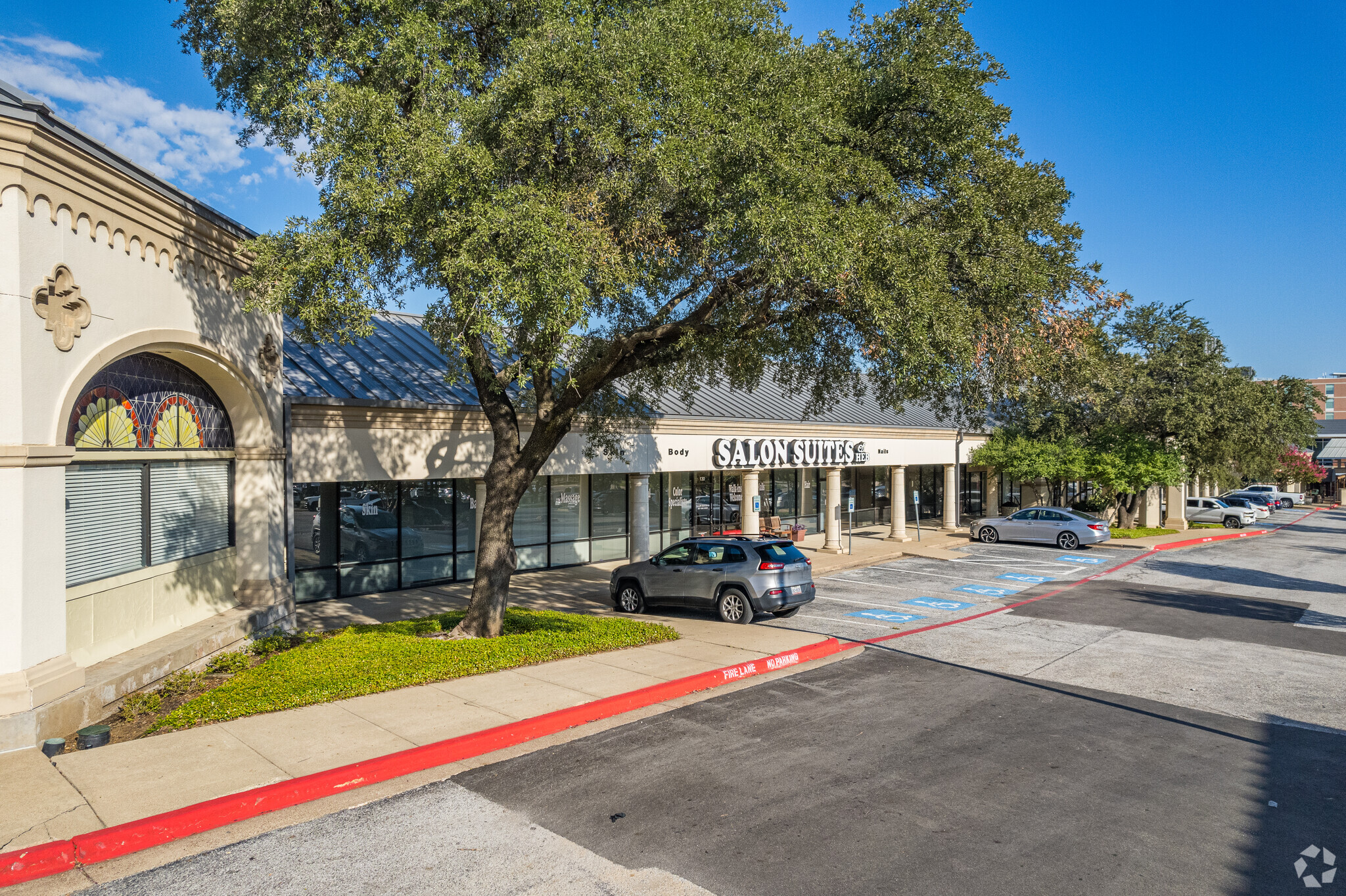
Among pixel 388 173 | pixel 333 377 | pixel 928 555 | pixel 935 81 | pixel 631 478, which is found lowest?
pixel 928 555

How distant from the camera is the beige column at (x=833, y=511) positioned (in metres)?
27.4

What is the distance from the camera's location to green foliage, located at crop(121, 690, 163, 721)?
347 inches

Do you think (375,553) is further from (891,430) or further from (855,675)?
(891,430)

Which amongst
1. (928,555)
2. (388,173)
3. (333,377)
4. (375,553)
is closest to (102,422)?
(388,173)

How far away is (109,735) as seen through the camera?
8.05 metres

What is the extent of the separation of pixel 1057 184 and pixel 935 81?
9.39 feet

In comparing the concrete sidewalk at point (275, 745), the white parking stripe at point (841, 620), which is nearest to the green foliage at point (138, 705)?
Answer: the concrete sidewalk at point (275, 745)

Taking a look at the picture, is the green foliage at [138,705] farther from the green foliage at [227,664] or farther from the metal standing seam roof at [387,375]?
the metal standing seam roof at [387,375]

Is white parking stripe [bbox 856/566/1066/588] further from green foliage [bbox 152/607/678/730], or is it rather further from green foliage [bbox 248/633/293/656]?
green foliage [bbox 248/633/293/656]

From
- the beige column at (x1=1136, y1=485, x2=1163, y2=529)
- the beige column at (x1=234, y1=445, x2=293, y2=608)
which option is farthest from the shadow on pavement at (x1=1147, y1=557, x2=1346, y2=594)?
the beige column at (x1=234, y1=445, x2=293, y2=608)

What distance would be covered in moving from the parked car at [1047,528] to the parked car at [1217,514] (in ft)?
48.1

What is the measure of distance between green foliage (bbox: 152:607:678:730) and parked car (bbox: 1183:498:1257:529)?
37.7 metres

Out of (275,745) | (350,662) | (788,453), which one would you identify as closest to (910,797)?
(275,745)

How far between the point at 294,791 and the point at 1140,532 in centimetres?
3667
